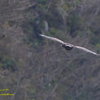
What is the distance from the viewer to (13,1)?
1565 cm

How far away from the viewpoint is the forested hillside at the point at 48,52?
52.9ft

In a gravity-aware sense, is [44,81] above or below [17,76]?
below

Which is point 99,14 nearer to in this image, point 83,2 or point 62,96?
point 83,2

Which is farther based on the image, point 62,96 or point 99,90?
point 99,90

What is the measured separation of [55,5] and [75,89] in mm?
7671

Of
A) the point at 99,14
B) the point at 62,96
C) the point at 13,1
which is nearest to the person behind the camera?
the point at 13,1

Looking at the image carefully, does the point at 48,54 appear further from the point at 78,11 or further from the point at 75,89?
the point at 78,11

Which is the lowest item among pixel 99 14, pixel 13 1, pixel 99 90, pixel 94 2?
pixel 99 90

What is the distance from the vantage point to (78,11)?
23.7 m

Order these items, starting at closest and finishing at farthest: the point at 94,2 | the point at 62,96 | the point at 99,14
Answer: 1. the point at 62,96
2. the point at 94,2
3. the point at 99,14

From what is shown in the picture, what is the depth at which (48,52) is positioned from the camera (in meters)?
16.8

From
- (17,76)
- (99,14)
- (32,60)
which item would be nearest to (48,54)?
(32,60)

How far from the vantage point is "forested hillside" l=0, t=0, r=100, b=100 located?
634 inches

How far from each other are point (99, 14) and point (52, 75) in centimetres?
1073
